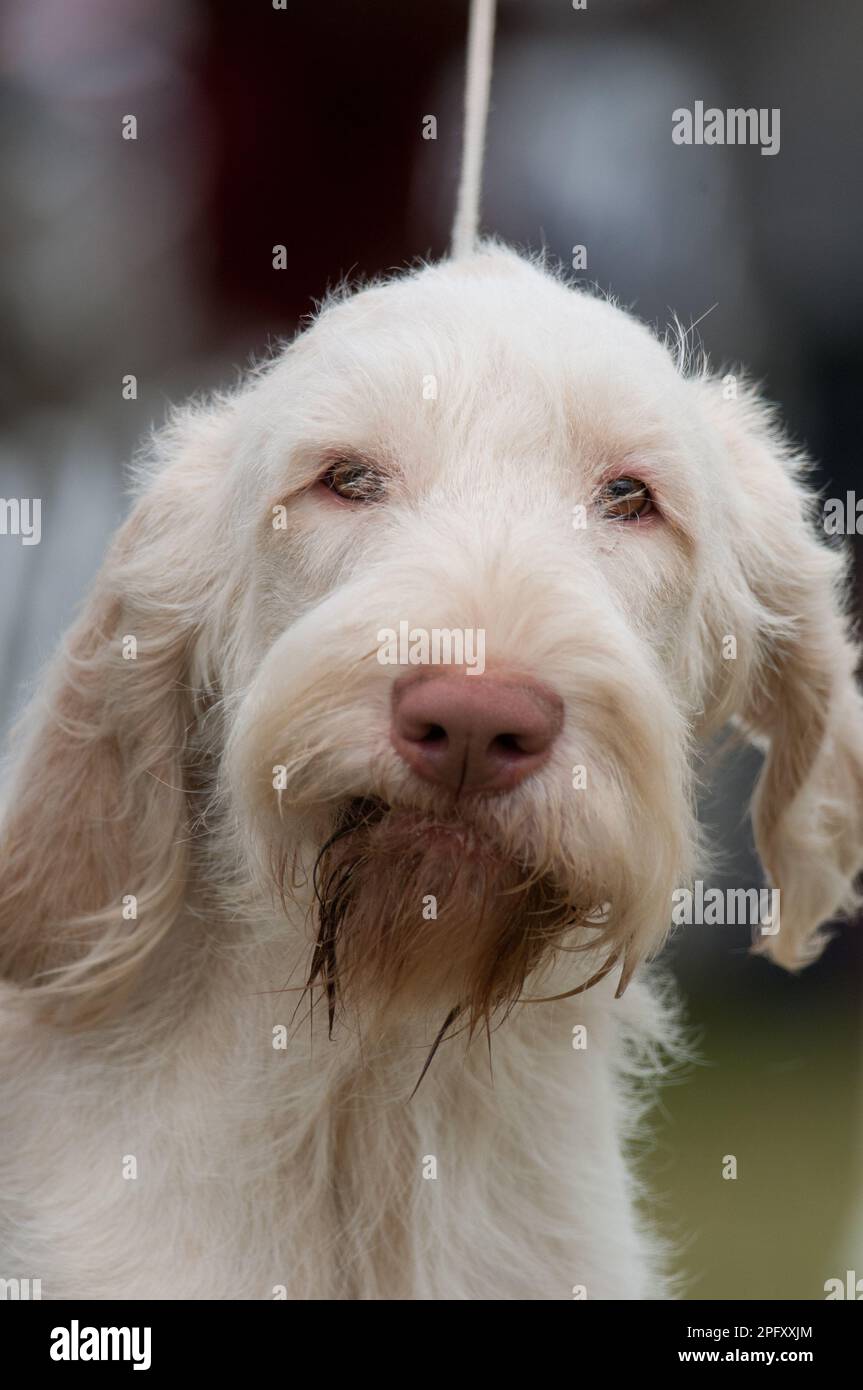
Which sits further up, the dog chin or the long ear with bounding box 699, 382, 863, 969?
the long ear with bounding box 699, 382, 863, 969

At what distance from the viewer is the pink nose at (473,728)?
4.08ft

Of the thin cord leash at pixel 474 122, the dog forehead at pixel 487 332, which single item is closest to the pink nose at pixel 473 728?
the dog forehead at pixel 487 332

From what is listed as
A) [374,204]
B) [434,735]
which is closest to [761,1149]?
[434,735]

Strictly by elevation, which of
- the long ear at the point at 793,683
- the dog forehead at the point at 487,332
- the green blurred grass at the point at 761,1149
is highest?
the dog forehead at the point at 487,332

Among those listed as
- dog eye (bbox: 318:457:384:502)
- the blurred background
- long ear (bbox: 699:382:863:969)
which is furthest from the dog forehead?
the blurred background

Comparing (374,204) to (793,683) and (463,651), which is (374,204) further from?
(463,651)

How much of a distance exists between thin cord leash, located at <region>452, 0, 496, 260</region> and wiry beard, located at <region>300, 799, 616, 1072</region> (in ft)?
3.02

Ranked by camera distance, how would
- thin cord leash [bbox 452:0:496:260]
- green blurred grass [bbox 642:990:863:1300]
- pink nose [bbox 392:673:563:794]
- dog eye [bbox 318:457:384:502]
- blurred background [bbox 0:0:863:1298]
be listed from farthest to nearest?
green blurred grass [bbox 642:990:863:1300]
blurred background [bbox 0:0:863:1298]
thin cord leash [bbox 452:0:496:260]
dog eye [bbox 318:457:384:502]
pink nose [bbox 392:673:563:794]

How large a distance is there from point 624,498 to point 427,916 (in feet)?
1.91

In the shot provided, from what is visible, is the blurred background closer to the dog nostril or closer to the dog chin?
the dog chin

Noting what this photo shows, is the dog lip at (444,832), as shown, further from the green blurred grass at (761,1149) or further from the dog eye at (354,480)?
the green blurred grass at (761,1149)

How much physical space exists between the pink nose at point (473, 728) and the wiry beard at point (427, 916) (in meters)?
0.08

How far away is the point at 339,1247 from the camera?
1.76m

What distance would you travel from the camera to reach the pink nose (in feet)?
4.08
